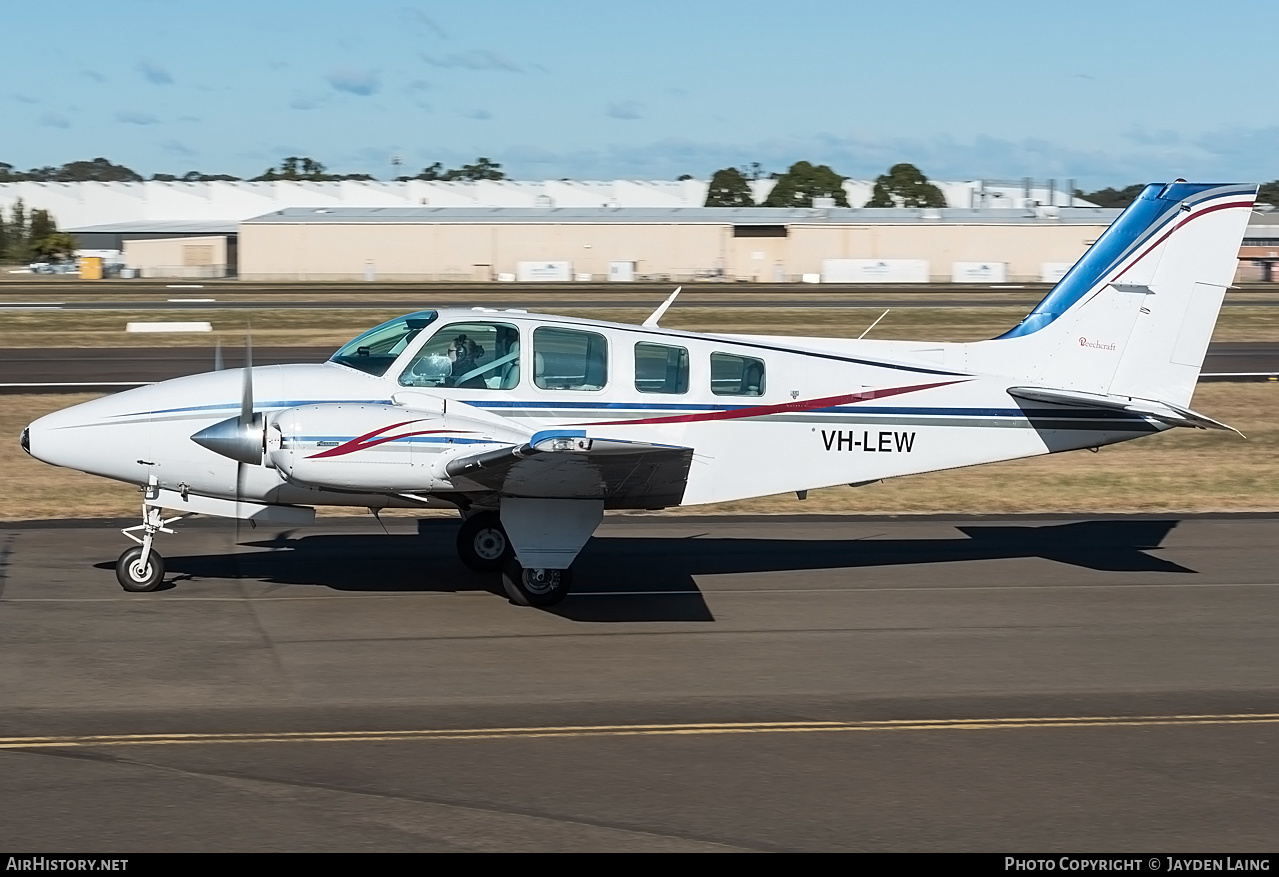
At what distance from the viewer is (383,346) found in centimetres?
1182

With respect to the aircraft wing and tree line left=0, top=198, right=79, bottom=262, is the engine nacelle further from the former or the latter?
tree line left=0, top=198, right=79, bottom=262

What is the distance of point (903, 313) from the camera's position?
2028 inches

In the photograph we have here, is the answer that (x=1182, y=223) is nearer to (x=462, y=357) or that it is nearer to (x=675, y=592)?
(x=675, y=592)

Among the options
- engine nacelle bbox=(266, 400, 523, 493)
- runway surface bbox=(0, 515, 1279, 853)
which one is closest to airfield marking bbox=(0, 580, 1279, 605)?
runway surface bbox=(0, 515, 1279, 853)

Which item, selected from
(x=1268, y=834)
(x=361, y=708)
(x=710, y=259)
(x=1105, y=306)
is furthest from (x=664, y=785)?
(x=710, y=259)

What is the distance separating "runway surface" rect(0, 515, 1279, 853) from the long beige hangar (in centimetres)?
7796

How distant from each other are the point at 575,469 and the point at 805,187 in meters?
123

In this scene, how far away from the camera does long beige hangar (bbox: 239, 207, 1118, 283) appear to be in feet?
299

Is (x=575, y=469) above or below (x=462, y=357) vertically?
below

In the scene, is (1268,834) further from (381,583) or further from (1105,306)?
(381,583)

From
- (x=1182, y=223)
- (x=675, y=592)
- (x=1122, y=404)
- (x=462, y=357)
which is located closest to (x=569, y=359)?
(x=462, y=357)

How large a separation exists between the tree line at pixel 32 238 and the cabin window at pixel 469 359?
11485 cm

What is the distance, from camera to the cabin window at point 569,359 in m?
11.9
